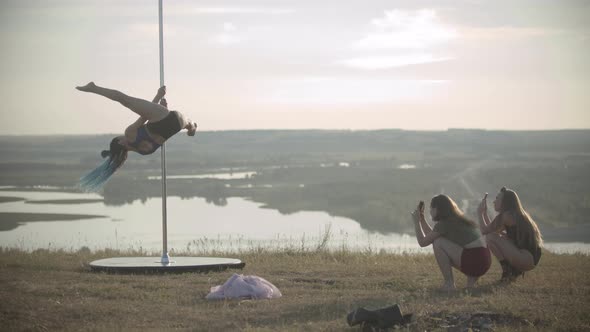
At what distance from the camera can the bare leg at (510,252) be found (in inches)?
443

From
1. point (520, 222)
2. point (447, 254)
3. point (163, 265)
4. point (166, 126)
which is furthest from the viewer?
point (163, 265)

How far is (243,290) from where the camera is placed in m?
10.9

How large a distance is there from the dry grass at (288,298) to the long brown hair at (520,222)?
0.61 metres

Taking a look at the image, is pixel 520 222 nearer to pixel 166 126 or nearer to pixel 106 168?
pixel 166 126

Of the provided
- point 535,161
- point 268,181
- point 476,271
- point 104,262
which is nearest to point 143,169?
point 268,181

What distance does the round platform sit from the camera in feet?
42.5

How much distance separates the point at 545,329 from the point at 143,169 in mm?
48274

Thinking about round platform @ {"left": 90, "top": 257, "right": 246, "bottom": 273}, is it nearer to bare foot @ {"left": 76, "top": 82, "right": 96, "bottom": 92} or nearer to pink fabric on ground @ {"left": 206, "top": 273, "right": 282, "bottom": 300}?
pink fabric on ground @ {"left": 206, "top": 273, "right": 282, "bottom": 300}

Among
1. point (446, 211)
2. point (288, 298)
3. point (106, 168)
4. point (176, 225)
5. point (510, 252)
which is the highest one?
point (106, 168)

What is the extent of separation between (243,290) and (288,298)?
57 cm

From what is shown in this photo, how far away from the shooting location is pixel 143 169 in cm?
5566

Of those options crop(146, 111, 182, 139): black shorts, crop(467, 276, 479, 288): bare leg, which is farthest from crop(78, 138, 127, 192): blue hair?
crop(467, 276, 479, 288): bare leg

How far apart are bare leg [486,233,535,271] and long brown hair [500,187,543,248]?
96mm

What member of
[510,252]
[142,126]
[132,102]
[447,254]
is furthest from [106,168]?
[510,252]
